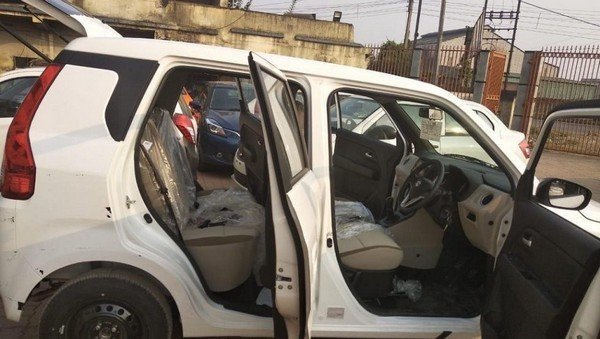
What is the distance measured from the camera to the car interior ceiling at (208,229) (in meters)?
2.41

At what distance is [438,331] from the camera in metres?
2.48

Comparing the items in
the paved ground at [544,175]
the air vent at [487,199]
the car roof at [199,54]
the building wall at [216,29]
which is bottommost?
the paved ground at [544,175]

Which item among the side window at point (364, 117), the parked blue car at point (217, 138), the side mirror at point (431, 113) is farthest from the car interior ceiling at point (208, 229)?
the parked blue car at point (217, 138)

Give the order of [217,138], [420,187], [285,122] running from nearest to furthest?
[285,122] < [420,187] < [217,138]

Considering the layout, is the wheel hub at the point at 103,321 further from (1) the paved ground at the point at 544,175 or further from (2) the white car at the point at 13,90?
(2) the white car at the point at 13,90

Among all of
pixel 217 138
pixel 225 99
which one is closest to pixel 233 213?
pixel 217 138

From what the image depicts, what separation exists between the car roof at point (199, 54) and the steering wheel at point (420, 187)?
0.76 metres

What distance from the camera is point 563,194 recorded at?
2.06m

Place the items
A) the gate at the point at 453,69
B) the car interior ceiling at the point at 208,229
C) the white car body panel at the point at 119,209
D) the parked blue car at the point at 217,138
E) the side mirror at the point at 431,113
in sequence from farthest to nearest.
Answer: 1. the gate at the point at 453,69
2. the parked blue car at the point at 217,138
3. the side mirror at the point at 431,113
4. the car interior ceiling at the point at 208,229
5. the white car body panel at the point at 119,209

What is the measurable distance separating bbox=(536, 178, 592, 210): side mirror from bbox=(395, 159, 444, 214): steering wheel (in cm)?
73

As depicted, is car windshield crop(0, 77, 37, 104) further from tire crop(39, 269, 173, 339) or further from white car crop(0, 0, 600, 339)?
tire crop(39, 269, 173, 339)

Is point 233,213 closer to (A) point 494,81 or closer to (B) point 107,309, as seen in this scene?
(B) point 107,309

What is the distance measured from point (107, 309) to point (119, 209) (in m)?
0.51

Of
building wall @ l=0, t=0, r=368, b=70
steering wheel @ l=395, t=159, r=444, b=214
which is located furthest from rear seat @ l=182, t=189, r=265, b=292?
building wall @ l=0, t=0, r=368, b=70
